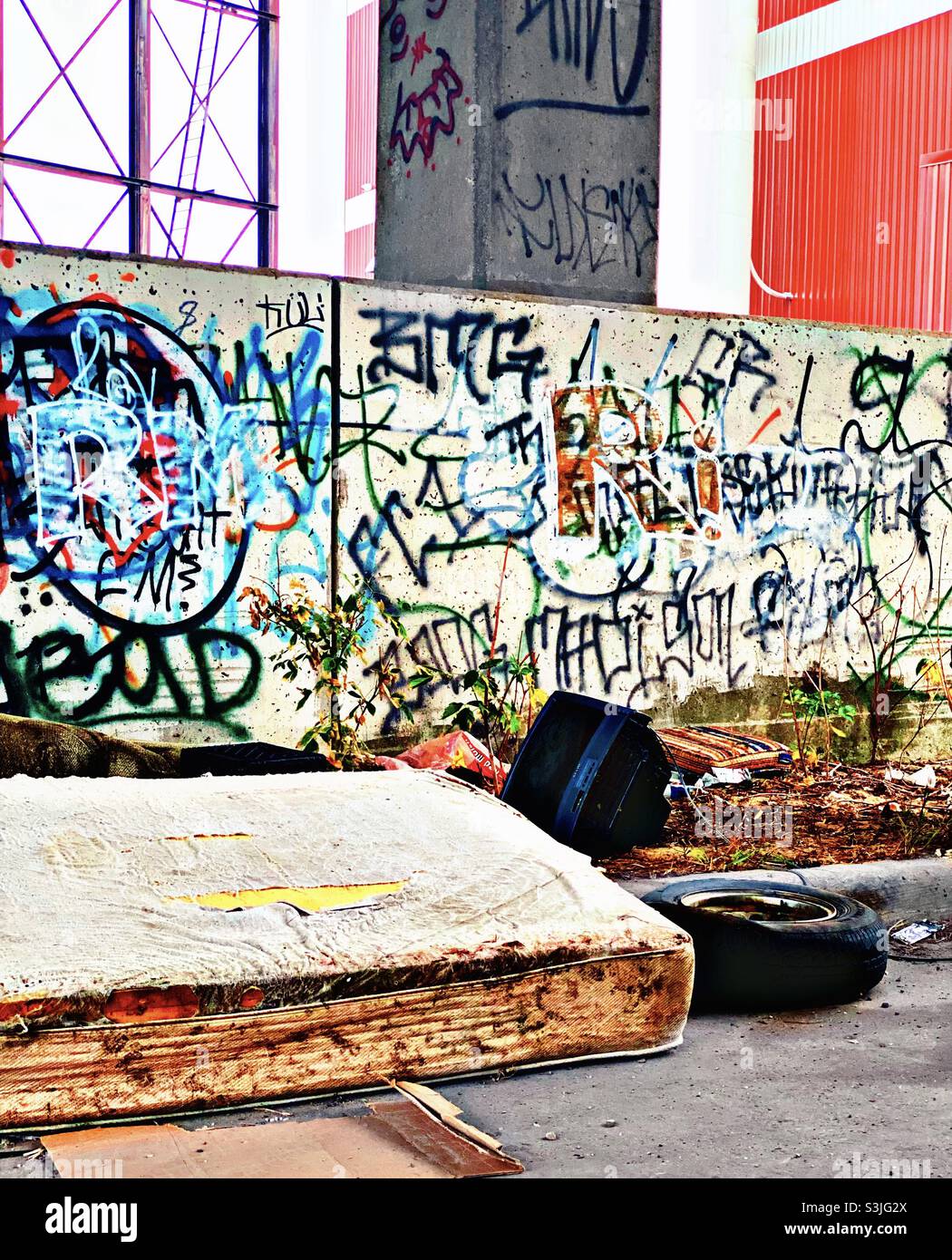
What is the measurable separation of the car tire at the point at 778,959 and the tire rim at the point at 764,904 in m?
0.13

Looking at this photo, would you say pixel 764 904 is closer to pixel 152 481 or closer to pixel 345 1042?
pixel 345 1042

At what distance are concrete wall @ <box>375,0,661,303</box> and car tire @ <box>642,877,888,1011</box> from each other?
4218 mm

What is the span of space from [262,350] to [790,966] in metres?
3.65

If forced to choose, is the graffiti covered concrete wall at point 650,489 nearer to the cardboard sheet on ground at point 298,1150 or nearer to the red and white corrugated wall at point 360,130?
the cardboard sheet on ground at point 298,1150

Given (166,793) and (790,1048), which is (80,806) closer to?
(166,793)

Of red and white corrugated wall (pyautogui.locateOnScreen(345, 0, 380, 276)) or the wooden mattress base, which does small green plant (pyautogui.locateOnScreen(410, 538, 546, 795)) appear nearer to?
the wooden mattress base

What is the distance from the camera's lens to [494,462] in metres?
6.79

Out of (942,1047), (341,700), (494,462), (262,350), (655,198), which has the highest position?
(655,198)

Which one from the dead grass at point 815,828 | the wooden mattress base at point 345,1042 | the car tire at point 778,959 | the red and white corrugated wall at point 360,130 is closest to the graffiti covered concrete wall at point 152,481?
the dead grass at point 815,828

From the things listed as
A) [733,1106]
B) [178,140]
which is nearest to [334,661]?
[733,1106]

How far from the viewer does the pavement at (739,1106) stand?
302 cm

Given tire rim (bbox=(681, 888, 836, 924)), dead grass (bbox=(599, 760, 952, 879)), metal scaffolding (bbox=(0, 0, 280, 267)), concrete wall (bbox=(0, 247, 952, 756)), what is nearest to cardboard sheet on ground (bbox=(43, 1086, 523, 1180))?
tire rim (bbox=(681, 888, 836, 924))

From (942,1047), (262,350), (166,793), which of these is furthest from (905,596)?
(166,793)
